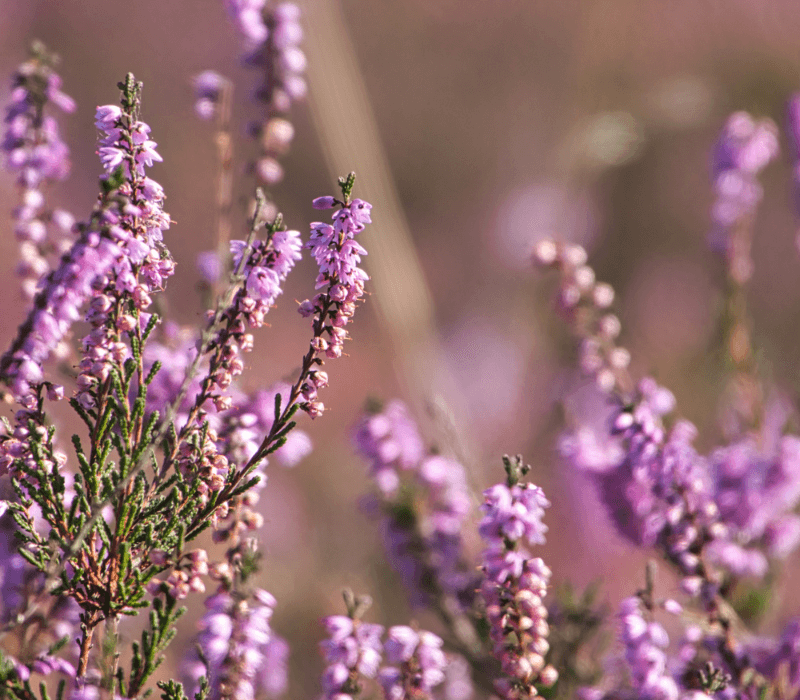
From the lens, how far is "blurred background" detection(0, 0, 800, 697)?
9.23ft

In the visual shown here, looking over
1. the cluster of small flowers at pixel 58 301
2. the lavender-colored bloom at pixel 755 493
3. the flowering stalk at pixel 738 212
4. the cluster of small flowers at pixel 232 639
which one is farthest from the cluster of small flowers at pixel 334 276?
the flowering stalk at pixel 738 212

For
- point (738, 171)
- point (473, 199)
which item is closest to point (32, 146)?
point (738, 171)

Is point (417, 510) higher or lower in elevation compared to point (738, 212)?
lower

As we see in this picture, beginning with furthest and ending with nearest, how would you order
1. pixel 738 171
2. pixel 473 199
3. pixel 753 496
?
pixel 473 199 < pixel 738 171 < pixel 753 496

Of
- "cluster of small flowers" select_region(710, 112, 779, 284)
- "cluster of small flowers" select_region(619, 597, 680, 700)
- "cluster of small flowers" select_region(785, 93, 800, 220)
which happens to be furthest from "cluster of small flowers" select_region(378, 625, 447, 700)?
"cluster of small flowers" select_region(785, 93, 800, 220)

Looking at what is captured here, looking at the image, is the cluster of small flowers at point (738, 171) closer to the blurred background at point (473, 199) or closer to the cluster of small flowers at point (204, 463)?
Answer: the blurred background at point (473, 199)

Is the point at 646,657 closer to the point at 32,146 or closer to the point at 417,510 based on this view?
the point at 417,510

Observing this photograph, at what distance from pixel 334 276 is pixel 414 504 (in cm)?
93

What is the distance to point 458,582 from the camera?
168 cm

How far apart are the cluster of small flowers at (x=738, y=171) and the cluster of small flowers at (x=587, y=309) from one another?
2.22ft

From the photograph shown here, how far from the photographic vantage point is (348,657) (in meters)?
1.25

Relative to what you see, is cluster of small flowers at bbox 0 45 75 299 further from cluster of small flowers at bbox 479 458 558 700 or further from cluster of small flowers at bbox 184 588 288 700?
cluster of small flowers at bbox 479 458 558 700

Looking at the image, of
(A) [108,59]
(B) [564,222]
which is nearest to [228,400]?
(B) [564,222]

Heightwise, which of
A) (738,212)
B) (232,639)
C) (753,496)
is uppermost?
(738,212)
